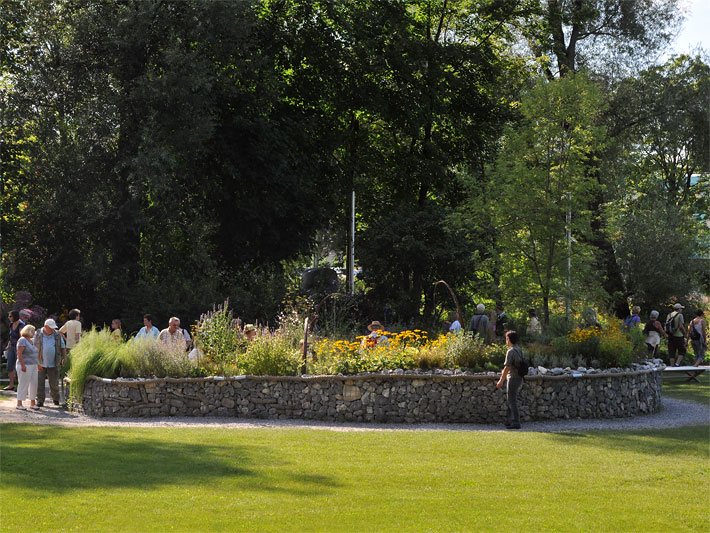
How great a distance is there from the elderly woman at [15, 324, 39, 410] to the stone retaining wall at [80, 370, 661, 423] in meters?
1.19

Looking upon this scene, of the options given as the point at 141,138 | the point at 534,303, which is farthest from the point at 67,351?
the point at 534,303

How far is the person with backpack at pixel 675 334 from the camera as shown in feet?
92.1

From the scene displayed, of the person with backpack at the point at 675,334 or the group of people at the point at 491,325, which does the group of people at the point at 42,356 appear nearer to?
the group of people at the point at 491,325

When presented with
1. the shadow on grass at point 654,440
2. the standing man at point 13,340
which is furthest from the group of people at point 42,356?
the shadow on grass at point 654,440

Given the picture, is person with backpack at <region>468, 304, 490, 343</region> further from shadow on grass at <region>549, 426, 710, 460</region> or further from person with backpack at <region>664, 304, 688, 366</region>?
person with backpack at <region>664, 304, 688, 366</region>

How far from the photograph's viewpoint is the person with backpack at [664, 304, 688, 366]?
2808 cm

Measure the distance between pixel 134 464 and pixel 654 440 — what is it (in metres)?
8.39

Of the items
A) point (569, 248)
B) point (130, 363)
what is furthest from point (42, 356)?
point (569, 248)

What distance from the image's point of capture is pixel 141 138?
2978cm

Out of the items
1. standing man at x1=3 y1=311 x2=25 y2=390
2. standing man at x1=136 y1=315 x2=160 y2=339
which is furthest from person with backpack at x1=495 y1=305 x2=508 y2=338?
standing man at x1=3 y1=311 x2=25 y2=390

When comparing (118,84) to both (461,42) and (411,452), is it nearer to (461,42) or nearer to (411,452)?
(461,42)

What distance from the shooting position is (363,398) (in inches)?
741

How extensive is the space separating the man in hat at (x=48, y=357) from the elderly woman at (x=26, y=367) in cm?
27

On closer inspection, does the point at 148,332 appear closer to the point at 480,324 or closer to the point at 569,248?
the point at 480,324
